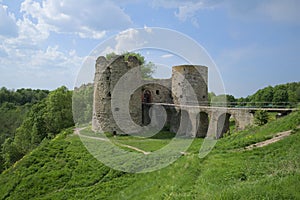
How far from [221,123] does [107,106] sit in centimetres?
887

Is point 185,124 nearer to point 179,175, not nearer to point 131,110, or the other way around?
point 131,110

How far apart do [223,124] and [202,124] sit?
261 centimetres

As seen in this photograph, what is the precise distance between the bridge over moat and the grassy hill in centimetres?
257

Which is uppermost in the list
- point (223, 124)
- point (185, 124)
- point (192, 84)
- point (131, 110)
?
point (192, 84)

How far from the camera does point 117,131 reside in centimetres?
2131

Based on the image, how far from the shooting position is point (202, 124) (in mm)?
21797

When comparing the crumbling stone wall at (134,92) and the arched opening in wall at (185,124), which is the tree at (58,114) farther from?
the arched opening in wall at (185,124)

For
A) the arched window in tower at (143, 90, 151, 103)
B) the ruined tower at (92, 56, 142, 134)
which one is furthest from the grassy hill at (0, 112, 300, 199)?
the arched window in tower at (143, 90, 151, 103)

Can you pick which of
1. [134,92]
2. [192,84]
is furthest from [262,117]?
[192,84]

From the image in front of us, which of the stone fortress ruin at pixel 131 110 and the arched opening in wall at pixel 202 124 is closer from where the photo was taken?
the stone fortress ruin at pixel 131 110

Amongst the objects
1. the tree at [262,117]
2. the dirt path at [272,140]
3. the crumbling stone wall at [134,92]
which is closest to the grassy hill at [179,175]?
the dirt path at [272,140]

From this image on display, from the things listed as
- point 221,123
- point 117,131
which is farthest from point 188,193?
point 117,131

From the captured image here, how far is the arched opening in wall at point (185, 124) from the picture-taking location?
22327mm

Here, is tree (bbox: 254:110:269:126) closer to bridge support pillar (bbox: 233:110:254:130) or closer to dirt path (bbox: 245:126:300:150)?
bridge support pillar (bbox: 233:110:254:130)
